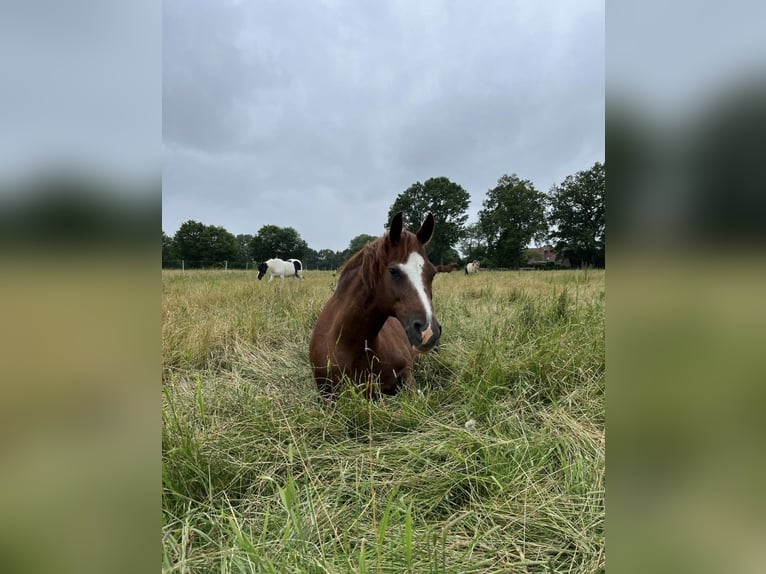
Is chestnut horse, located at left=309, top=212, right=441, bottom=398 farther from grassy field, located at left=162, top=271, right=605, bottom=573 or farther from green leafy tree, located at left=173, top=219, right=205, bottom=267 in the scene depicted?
green leafy tree, located at left=173, top=219, right=205, bottom=267

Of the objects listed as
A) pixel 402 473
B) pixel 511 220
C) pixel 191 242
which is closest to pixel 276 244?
pixel 191 242

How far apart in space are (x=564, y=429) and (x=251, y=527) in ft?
5.37

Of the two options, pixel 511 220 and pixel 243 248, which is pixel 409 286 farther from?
pixel 243 248

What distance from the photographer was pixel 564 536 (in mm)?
1113

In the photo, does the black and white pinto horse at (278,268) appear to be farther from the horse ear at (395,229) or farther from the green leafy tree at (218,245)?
the green leafy tree at (218,245)

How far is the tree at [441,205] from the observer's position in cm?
3734

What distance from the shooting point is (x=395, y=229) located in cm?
228

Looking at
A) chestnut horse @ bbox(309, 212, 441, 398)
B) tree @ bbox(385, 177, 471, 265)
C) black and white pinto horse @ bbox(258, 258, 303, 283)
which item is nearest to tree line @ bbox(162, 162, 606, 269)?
tree @ bbox(385, 177, 471, 265)
